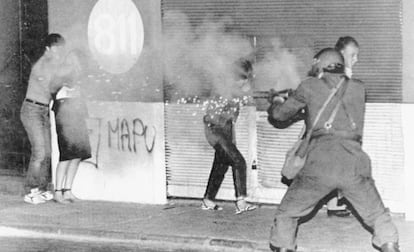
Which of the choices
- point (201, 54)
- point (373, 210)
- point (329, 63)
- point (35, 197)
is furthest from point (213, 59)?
point (373, 210)

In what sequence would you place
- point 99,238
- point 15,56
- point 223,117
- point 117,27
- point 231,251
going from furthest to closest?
1. point 15,56
2. point 117,27
3. point 223,117
4. point 99,238
5. point 231,251

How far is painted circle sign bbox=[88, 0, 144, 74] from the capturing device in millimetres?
11008

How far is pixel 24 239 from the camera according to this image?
947 cm

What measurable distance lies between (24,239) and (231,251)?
2412 millimetres

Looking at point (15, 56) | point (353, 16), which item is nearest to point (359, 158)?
point (353, 16)

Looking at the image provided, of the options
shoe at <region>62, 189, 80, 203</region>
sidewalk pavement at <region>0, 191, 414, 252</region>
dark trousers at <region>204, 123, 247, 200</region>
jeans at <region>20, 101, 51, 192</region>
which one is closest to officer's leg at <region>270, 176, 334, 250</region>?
sidewalk pavement at <region>0, 191, 414, 252</region>

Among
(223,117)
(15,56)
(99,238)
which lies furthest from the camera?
(15,56)

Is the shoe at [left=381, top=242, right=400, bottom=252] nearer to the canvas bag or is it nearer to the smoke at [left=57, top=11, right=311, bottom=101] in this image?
the canvas bag

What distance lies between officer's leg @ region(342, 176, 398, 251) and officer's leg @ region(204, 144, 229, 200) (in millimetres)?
3147

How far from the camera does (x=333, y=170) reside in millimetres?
7461

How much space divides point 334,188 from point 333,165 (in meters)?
0.21

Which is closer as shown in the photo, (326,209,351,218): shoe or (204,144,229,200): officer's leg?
(326,209,351,218): shoe

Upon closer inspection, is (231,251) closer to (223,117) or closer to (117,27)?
(223,117)

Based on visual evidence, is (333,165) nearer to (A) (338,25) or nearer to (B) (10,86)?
(A) (338,25)
